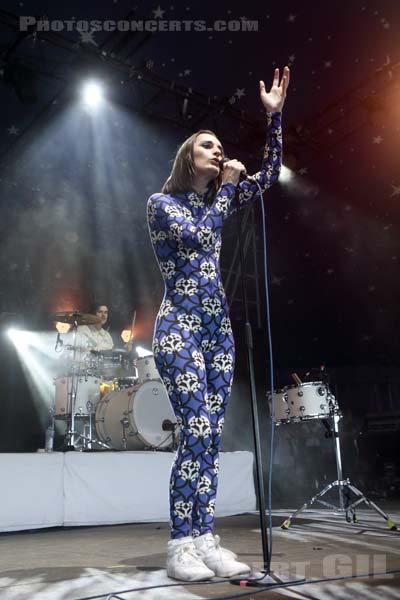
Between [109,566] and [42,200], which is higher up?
[42,200]

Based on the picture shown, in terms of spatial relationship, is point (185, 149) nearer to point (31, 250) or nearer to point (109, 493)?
point (109, 493)

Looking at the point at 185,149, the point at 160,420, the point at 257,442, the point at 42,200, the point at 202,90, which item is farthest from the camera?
the point at 42,200

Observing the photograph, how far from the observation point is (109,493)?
416cm

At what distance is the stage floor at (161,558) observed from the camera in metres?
1.65

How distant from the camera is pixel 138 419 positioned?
197 inches

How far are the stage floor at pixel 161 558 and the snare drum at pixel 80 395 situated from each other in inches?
66.1

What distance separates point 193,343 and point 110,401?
11.8ft

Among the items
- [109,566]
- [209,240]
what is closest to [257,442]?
[209,240]

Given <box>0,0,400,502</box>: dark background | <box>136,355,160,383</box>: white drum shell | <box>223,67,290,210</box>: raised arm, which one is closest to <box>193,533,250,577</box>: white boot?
<box>223,67,290,210</box>: raised arm

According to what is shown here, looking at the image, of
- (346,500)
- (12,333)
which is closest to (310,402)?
(346,500)

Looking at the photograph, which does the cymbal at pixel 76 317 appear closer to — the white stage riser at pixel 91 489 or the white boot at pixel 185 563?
the white stage riser at pixel 91 489

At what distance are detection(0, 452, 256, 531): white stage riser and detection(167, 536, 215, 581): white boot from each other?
2.29 m

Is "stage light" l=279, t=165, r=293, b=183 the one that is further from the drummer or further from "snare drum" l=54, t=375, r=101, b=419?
"snare drum" l=54, t=375, r=101, b=419

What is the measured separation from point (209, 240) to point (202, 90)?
5.97 metres
